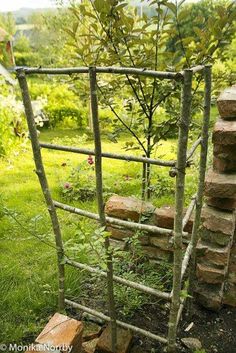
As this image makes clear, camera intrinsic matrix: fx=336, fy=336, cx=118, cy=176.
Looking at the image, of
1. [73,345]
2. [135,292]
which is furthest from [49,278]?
[73,345]

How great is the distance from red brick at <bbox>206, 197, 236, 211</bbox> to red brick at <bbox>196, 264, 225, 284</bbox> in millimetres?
448

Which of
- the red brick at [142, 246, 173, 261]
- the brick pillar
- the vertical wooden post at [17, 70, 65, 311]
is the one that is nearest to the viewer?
the vertical wooden post at [17, 70, 65, 311]

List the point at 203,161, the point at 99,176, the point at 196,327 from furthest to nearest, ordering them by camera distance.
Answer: the point at 196,327 → the point at 203,161 → the point at 99,176

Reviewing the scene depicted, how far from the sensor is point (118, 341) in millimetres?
2170

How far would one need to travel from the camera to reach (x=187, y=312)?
2.43 metres

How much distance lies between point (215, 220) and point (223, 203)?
0.13 m

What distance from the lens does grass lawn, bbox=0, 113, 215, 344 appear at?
2.29 m

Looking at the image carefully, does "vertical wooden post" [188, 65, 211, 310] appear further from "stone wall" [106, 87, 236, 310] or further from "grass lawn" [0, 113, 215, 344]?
"grass lawn" [0, 113, 215, 344]

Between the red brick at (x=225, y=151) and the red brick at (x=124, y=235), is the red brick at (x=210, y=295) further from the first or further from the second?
the red brick at (x=225, y=151)

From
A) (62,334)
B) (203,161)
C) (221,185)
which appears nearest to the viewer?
(62,334)

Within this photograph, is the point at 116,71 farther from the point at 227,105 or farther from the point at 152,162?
the point at 227,105

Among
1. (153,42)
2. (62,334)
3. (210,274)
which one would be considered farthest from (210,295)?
(153,42)

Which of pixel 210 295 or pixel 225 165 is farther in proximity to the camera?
pixel 210 295

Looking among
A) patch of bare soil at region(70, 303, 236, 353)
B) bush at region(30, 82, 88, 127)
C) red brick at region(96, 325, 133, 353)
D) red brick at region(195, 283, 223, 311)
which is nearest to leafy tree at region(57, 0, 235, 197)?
red brick at region(195, 283, 223, 311)
